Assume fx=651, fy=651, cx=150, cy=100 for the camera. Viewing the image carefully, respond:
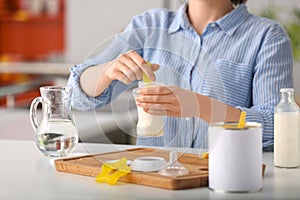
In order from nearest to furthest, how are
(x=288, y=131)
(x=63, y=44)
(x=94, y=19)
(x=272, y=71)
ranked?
(x=288, y=131) → (x=272, y=71) → (x=94, y=19) → (x=63, y=44)

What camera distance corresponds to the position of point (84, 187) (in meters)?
1.31

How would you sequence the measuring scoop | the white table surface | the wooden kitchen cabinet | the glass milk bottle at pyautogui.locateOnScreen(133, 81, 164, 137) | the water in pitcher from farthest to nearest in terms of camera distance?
1. the wooden kitchen cabinet
2. the water in pitcher
3. the glass milk bottle at pyautogui.locateOnScreen(133, 81, 164, 137)
4. the measuring scoop
5. the white table surface

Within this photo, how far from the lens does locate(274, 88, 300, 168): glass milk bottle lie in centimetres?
150

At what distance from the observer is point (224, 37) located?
210 centimetres

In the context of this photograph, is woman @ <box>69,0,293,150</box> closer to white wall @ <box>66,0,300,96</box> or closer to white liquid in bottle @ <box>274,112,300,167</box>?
white liquid in bottle @ <box>274,112,300,167</box>

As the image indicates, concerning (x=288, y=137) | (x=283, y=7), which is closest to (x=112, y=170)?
(x=288, y=137)

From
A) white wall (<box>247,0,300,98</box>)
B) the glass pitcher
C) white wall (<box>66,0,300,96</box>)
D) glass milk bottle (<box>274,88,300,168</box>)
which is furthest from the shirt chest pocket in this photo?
white wall (<box>66,0,300,96</box>)

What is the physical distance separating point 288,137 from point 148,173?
0.37 meters

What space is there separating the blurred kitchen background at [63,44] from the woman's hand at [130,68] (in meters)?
0.04

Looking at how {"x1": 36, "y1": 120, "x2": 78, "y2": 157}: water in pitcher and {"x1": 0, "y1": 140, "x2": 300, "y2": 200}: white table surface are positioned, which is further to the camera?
{"x1": 36, "y1": 120, "x2": 78, "y2": 157}: water in pitcher

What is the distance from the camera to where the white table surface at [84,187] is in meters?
1.24

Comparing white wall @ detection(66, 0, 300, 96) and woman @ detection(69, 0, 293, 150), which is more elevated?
white wall @ detection(66, 0, 300, 96)

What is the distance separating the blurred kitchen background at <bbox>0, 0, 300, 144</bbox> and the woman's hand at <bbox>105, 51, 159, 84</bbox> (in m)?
0.04

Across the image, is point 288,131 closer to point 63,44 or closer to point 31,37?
point 63,44
